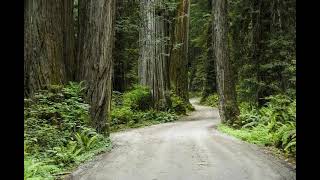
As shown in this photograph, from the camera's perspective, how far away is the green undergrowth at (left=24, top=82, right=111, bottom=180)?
9434 mm

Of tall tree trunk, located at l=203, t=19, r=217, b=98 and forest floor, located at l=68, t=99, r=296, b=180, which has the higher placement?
tall tree trunk, located at l=203, t=19, r=217, b=98

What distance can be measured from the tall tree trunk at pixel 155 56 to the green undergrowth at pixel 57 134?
38.4ft

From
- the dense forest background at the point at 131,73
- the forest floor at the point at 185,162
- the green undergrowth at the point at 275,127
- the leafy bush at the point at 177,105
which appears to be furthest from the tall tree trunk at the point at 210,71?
the forest floor at the point at 185,162

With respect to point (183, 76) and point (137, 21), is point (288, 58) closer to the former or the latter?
point (137, 21)

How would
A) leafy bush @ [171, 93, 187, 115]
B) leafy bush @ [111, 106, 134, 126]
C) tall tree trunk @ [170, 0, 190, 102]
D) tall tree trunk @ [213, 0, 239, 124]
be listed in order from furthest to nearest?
tall tree trunk @ [170, 0, 190, 102]
leafy bush @ [171, 93, 187, 115]
leafy bush @ [111, 106, 134, 126]
tall tree trunk @ [213, 0, 239, 124]

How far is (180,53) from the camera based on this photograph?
96.0ft

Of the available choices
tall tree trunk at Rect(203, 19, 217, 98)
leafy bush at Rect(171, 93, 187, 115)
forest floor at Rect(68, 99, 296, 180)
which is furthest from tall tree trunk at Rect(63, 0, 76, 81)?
tall tree trunk at Rect(203, 19, 217, 98)

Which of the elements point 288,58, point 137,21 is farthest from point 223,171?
point 137,21

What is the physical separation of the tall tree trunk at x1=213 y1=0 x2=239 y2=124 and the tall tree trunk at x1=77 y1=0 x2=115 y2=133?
6199 mm

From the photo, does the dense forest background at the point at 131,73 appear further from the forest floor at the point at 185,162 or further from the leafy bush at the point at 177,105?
the forest floor at the point at 185,162

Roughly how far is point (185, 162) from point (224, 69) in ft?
31.1

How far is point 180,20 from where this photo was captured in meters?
29.2

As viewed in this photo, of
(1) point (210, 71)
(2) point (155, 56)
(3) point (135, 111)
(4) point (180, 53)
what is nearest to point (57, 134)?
(3) point (135, 111)

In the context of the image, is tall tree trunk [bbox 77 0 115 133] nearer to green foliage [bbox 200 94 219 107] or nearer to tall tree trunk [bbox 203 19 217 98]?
green foliage [bbox 200 94 219 107]
